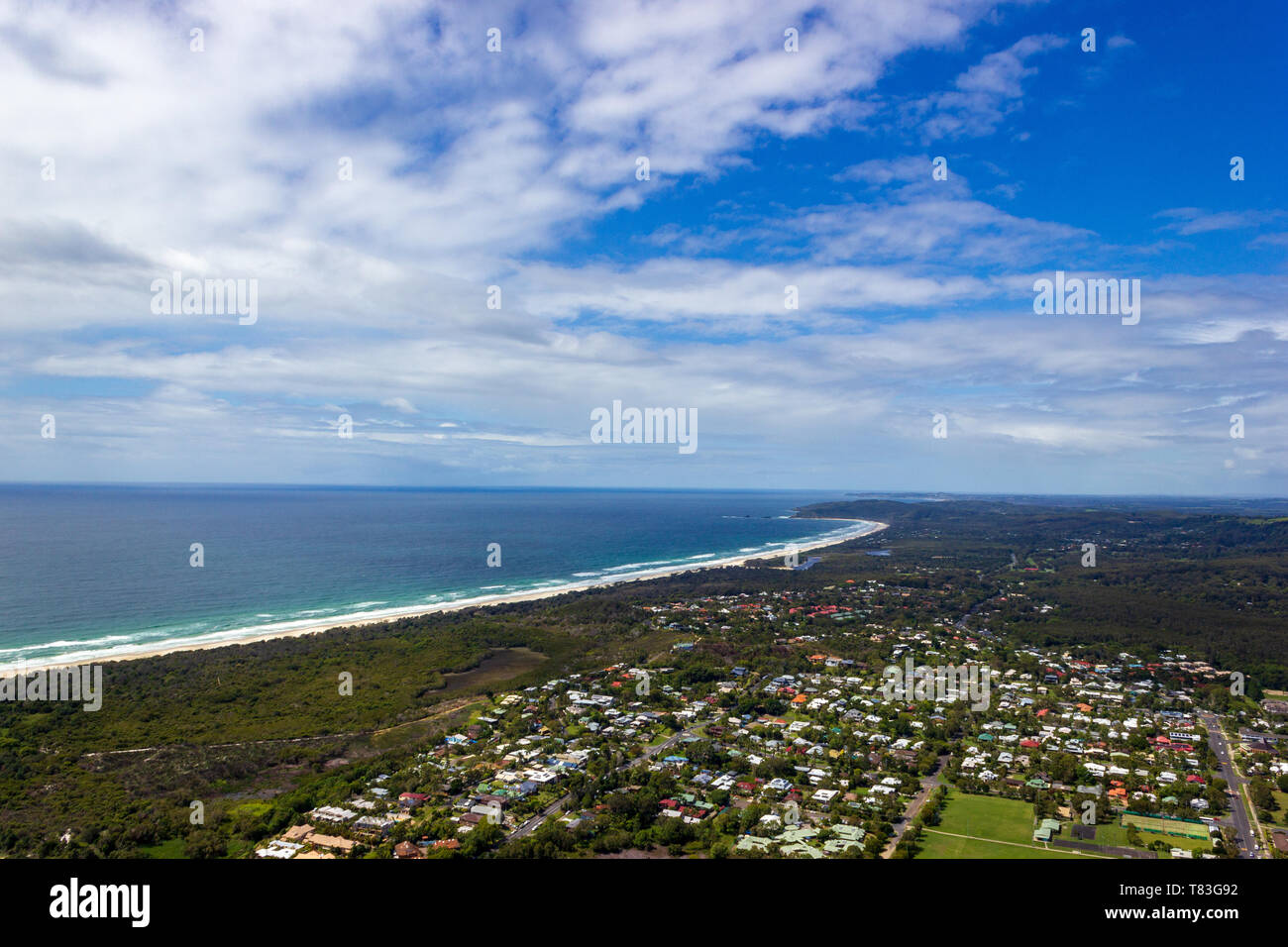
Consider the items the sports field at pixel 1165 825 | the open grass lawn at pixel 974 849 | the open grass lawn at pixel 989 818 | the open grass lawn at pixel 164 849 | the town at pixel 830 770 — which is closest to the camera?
the open grass lawn at pixel 164 849

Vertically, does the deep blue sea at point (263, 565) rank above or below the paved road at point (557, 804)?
above

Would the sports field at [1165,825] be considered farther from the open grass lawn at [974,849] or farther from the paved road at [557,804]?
the paved road at [557,804]

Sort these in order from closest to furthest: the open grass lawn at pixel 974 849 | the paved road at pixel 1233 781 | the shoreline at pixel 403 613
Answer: the open grass lawn at pixel 974 849, the paved road at pixel 1233 781, the shoreline at pixel 403 613

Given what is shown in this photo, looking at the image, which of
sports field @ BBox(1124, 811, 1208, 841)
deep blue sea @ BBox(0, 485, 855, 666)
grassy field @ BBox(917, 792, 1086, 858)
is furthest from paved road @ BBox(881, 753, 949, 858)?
deep blue sea @ BBox(0, 485, 855, 666)

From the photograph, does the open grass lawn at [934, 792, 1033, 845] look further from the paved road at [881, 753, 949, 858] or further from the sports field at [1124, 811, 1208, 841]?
the sports field at [1124, 811, 1208, 841]

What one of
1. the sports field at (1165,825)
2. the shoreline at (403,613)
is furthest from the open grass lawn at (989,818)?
the shoreline at (403,613)

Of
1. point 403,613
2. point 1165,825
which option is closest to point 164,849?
point 1165,825

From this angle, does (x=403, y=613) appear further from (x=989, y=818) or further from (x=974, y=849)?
(x=974, y=849)
